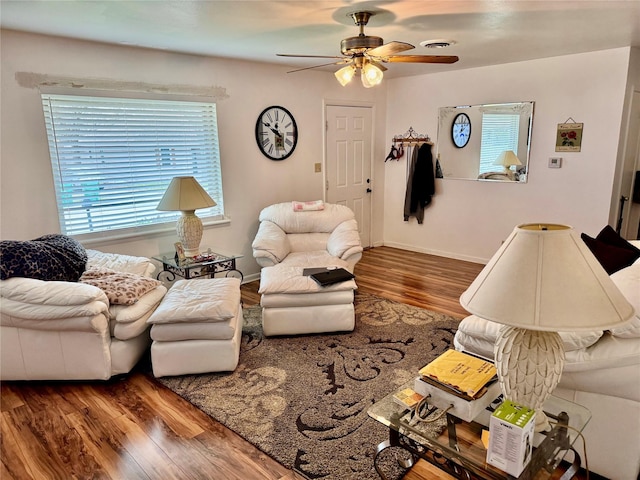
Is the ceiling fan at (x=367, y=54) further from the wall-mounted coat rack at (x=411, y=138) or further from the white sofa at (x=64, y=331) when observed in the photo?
the wall-mounted coat rack at (x=411, y=138)

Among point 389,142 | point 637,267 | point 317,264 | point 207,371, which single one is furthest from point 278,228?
point 637,267

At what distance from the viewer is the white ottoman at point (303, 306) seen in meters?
3.22

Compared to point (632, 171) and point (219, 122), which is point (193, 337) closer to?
point (219, 122)

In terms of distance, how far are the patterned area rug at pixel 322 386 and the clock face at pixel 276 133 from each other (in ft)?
6.42

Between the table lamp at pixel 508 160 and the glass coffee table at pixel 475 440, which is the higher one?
the table lamp at pixel 508 160

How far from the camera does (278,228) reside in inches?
168

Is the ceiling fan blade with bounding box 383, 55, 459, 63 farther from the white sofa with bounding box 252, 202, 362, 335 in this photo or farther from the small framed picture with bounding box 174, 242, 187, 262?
the small framed picture with bounding box 174, 242, 187, 262

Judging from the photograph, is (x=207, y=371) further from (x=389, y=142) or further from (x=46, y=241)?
(x=389, y=142)

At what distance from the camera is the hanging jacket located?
5.47 meters

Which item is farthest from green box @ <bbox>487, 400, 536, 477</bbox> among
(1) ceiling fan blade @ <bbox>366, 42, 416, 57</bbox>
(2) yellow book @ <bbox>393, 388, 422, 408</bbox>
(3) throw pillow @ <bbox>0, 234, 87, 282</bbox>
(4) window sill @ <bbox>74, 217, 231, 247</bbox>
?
(4) window sill @ <bbox>74, 217, 231, 247</bbox>

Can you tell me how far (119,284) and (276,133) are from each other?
8.50ft

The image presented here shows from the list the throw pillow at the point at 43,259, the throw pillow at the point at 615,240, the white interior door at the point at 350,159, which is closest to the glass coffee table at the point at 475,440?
the throw pillow at the point at 615,240

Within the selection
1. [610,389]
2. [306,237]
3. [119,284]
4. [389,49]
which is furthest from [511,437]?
[306,237]

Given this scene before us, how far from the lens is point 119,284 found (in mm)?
2803
